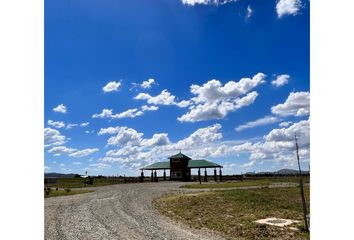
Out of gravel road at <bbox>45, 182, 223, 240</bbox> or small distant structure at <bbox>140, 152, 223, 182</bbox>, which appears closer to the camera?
gravel road at <bbox>45, 182, 223, 240</bbox>

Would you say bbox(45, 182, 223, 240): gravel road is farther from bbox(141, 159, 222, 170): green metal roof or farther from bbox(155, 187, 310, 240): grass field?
bbox(141, 159, 222, 170): green metal roof

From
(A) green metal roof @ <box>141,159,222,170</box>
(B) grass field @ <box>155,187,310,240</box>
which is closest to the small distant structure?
(A) green metal roof @ <box>141,159,222,170</box>

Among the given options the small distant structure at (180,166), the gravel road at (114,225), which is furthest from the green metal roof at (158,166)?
the gravel road at (114,225)

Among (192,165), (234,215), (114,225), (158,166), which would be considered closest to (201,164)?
(192,165)

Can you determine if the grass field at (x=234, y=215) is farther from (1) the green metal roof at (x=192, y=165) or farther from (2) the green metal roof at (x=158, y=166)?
(2) the green metal roof at (x=158, y=166)

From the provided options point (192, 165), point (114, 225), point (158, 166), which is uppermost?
point (114, 225)

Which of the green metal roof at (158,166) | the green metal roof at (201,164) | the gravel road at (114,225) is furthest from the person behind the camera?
the green metal roof at (158,166)

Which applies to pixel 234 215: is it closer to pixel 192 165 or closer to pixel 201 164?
pixel 201 164
